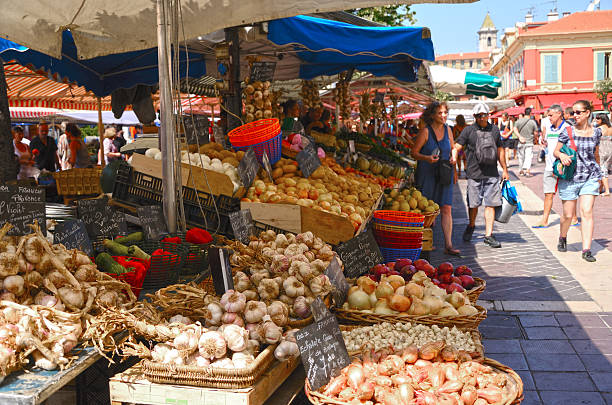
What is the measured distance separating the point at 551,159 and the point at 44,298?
8081 millimetres

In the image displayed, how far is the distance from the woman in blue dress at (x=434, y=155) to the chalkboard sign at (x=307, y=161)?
2.15m

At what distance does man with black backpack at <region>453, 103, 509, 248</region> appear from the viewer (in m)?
8.05

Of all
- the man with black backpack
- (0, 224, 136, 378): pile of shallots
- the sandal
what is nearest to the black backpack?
the man with black backpack

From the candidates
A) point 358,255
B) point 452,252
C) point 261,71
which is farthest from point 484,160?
point 358,255

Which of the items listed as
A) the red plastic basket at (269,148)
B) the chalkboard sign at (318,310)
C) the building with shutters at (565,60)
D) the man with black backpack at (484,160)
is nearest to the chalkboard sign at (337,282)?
the chalkboard sign at (318,310)

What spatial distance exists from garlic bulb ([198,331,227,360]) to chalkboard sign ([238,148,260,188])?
264cm

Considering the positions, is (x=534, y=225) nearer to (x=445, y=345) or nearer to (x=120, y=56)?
(x=120, y=56)

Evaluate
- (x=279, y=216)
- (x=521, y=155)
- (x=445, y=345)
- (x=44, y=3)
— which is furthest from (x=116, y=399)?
(x=521, y=155)

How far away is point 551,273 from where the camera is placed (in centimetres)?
672

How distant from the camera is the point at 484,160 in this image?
8.04 meters

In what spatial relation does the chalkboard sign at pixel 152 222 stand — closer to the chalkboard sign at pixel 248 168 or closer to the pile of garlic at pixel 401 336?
the chalkboard sign at pixel 248 168

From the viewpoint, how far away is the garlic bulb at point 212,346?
7.57 ft

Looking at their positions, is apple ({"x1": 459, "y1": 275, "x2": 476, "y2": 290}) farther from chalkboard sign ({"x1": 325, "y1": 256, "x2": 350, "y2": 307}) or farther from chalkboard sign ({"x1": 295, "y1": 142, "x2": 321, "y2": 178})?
chalkboard sign ({"x1": 295, "y1": 142, "x2": 321, "y2": 178})

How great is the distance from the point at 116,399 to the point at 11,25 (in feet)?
8.91
